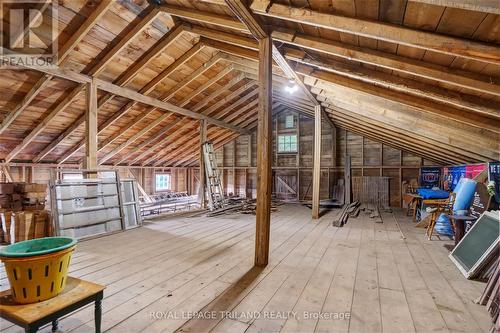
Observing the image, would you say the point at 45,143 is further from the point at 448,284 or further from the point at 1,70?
the point at 448,284

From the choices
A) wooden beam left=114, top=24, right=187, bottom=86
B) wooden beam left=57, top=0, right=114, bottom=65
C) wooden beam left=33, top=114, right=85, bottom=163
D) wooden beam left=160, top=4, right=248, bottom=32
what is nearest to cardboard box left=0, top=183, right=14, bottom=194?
wooden beam left=57, top=0, right=114, bottom=65

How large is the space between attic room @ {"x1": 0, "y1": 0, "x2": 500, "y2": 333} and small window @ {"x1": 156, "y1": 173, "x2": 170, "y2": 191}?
363 cm

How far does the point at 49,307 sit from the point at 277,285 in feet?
6.01

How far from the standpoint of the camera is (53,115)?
18.1ft

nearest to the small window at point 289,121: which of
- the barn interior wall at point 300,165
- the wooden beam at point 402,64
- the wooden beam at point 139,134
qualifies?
the barn interior wall at point 300,165

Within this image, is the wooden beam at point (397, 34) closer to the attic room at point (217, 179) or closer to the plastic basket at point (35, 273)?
the attic room at point (217, 179)

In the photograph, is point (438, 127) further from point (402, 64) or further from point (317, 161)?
point (317, 161)

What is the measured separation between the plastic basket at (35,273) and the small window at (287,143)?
32.1 feet

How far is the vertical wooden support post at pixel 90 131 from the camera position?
4.72 m

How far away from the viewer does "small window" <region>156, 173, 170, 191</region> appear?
11.6m

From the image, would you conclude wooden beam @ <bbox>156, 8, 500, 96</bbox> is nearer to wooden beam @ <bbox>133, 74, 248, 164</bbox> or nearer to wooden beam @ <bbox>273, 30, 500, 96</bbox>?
wooden beam @ <bbox>273, 30, 500, 96</bbox>

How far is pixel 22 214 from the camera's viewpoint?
371 cm

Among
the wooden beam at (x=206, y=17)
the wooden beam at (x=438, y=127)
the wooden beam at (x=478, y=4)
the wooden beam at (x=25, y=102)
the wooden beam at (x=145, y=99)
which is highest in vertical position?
the wooden beam at (x=206, y=17)

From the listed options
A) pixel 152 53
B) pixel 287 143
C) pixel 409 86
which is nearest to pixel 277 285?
pixel 409 86
